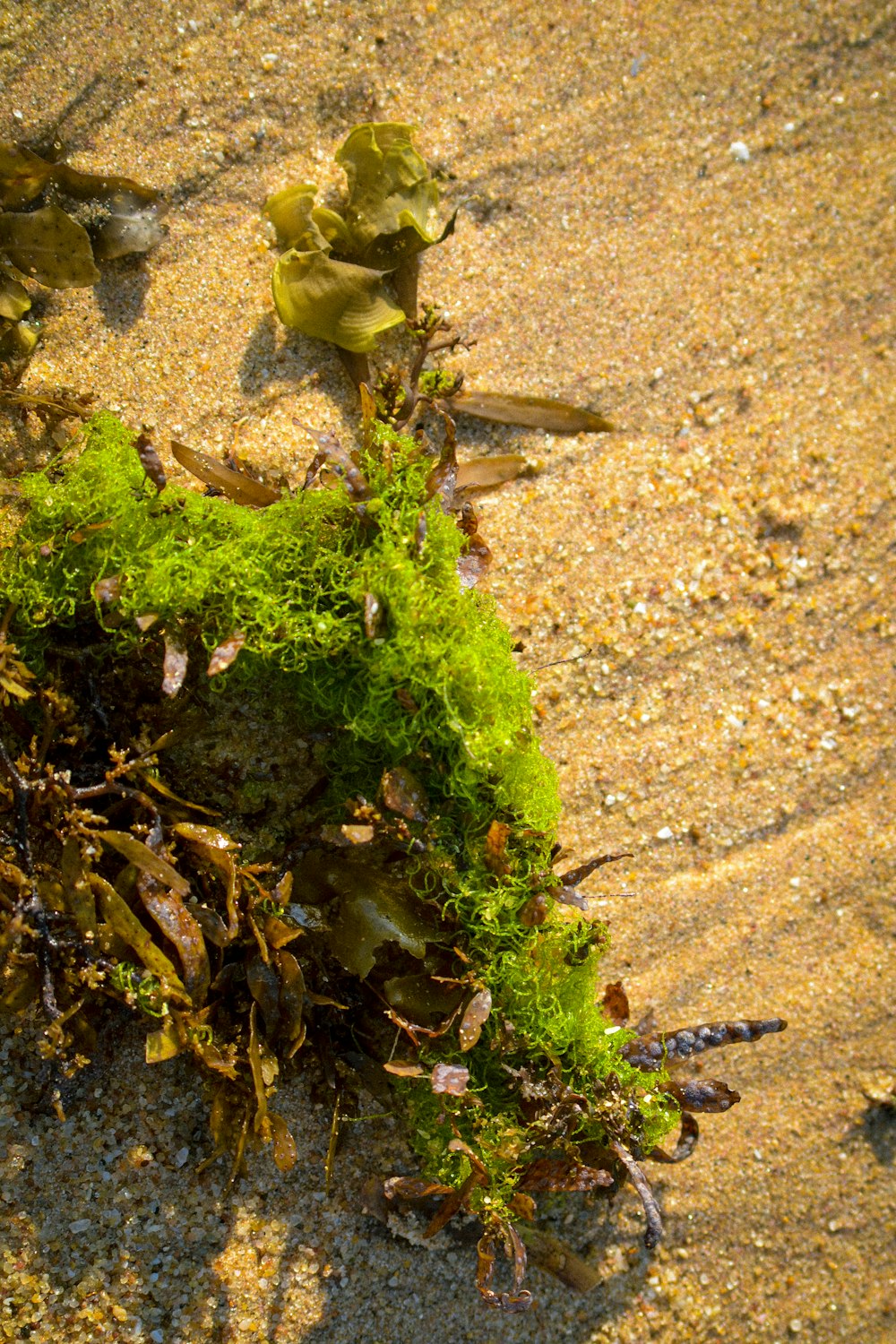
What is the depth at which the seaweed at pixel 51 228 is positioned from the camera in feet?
7.39

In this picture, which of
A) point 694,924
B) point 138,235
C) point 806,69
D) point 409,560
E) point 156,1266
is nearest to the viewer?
point 409,560

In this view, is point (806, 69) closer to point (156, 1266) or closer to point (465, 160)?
point (465, 160)

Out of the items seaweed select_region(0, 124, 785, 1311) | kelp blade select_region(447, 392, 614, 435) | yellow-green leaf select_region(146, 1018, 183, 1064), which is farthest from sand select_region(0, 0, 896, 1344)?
yellow-green leaf select_region(146, 1018, 183, 1064)

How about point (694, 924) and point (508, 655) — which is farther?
point (694, 924)

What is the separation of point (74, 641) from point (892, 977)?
7.60ft

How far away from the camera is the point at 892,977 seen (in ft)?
8.60

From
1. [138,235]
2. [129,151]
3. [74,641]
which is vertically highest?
[129,151]

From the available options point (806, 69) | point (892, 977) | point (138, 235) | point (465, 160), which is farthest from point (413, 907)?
point (806, 69)

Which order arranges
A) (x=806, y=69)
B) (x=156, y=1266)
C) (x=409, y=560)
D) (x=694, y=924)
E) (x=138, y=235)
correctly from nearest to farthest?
(x=409, y=560)
(x=156, y=1266)
(x=138, y=235)
(x=694, y=924)
(x=806, y=69)

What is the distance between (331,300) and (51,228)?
26.6 inches

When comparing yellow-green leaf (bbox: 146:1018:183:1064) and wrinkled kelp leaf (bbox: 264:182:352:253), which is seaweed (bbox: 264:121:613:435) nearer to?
wrinkled kelp leaf (bbox: 264:182:352:253)

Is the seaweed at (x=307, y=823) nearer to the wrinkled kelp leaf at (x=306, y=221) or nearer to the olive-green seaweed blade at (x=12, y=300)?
the olive-green seaweed blade at (x=12, y=300)

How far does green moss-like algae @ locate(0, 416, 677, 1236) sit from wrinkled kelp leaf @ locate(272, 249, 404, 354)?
1.34 feet

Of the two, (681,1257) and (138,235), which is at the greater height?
(138,235)
